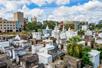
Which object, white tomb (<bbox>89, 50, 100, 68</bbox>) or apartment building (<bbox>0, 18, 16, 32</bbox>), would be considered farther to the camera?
apartment building (<bbox>0, 18, 16, 32</bbox>)

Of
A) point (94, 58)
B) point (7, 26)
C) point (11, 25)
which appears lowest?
point (94, 58)

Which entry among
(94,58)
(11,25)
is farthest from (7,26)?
(94,58)

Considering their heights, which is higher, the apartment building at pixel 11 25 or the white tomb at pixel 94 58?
the apartment building at pixel 11 25

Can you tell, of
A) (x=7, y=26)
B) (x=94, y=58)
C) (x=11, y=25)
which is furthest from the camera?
(x=11, y=25)

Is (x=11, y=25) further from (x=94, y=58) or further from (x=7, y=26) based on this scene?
(x=94, y=58)

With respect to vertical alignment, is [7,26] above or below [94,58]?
above

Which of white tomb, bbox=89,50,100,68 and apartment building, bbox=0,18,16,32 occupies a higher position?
apartment building, bbox=0,18,16,32

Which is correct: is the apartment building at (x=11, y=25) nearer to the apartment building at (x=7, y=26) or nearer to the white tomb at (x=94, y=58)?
the apartment building at (x=7, y=26)

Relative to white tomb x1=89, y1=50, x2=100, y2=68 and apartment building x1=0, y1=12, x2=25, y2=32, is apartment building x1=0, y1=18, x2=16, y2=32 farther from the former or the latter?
white tomb x1=89, y1=50, x2=100, y2=68

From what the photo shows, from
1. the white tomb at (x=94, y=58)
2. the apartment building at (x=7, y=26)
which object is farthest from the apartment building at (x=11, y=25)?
the white tomb at (x=94, y=58)

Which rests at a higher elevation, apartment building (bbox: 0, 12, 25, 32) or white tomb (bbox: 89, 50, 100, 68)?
apartment building (bbox: 0, 12, 25, 32)

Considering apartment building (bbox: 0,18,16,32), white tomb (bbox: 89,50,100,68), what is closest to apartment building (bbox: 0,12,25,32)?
apartment building (bbox: 0,18,16,32)

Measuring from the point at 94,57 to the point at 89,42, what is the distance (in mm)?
4569

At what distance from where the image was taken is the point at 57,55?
1207 centimetres
